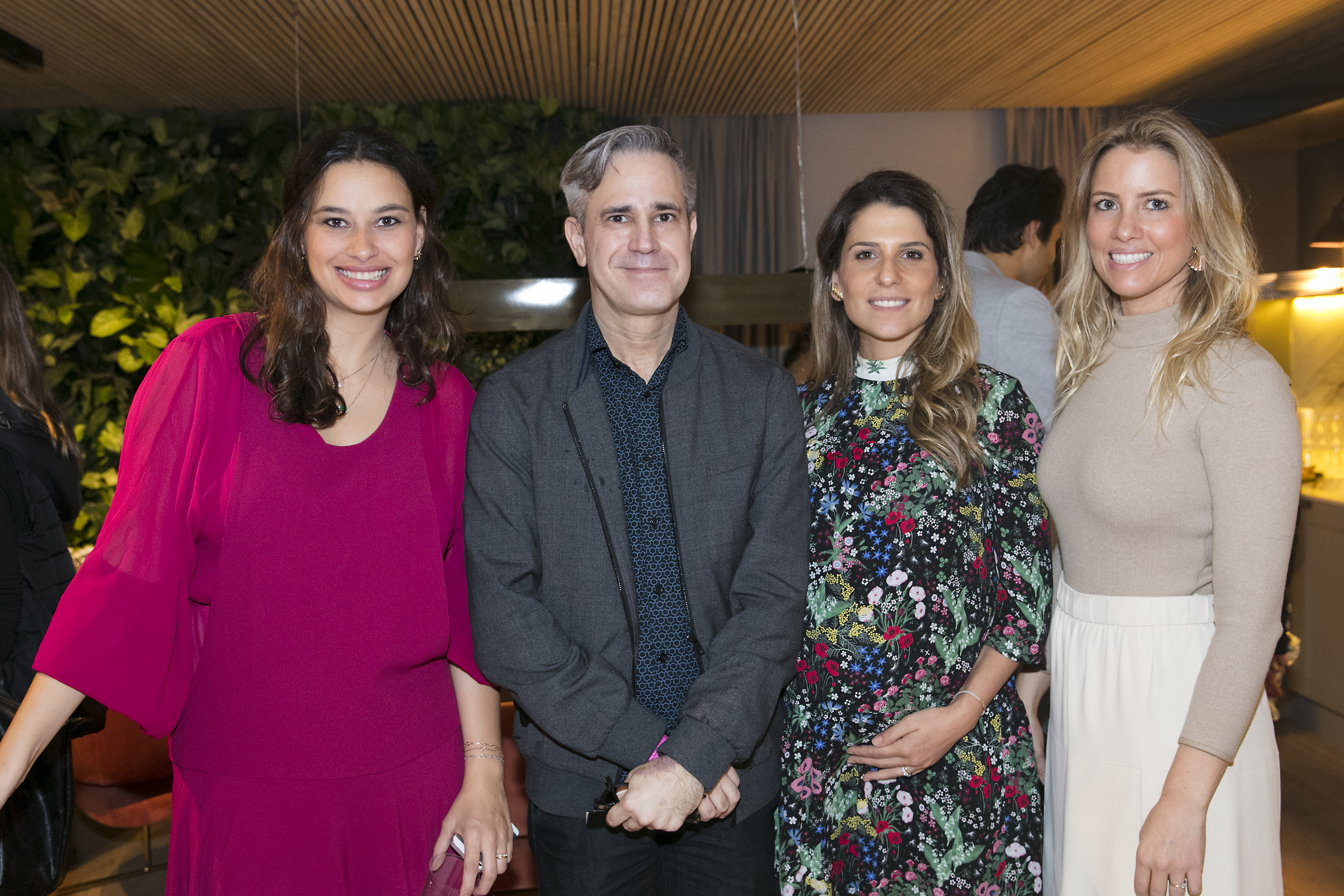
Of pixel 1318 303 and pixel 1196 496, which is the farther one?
pixel 1318 303

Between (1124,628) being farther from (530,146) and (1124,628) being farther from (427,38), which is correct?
(530,146)

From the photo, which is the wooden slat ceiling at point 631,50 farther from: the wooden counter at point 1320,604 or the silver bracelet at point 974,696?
the silver bracelet at point 974,696

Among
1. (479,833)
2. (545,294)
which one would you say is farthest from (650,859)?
(545,294)

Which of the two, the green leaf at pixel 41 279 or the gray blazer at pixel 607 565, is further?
the green leaf at pixel 41 279

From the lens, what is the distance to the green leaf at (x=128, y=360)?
539 cm

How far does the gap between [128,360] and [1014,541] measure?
5374mm

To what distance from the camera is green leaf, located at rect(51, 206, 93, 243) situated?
207 inches

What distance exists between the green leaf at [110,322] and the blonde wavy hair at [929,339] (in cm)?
490

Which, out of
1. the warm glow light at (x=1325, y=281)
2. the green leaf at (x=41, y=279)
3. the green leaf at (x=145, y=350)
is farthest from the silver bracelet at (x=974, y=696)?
the green leaf at (x=41, y=279)

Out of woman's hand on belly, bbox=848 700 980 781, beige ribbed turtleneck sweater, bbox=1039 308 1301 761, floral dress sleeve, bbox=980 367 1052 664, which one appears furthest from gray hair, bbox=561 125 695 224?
woman's hand on belly, bbox=848 700 980 781

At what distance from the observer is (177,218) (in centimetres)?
543

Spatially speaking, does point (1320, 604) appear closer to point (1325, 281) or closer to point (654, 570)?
point (1325, 281)

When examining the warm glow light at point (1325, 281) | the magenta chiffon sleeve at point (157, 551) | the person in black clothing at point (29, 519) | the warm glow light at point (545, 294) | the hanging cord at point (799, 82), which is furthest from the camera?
the warm glow light at point (1325, 281)

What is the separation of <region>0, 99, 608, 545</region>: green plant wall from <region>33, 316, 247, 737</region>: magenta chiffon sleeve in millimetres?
3973
